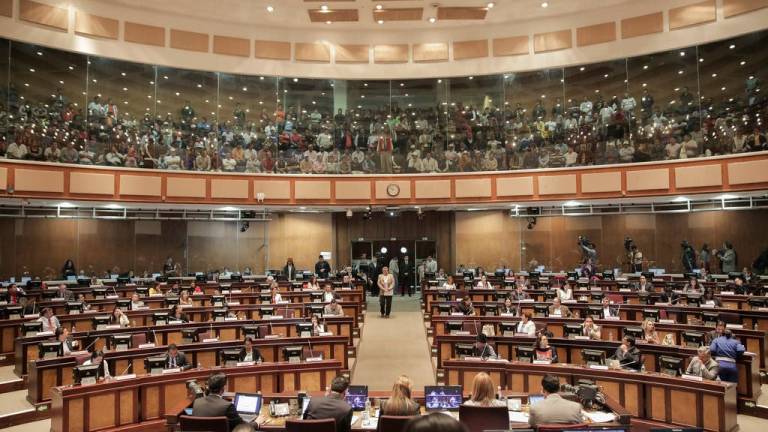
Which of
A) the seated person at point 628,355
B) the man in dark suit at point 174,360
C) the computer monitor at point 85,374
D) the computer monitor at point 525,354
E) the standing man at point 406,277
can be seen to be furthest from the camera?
the standing man at point 406,277

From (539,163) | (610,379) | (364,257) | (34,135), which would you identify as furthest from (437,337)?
(34,135)

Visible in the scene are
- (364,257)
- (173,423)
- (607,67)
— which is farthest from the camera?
(364,257)

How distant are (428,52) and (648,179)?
27.9 feet

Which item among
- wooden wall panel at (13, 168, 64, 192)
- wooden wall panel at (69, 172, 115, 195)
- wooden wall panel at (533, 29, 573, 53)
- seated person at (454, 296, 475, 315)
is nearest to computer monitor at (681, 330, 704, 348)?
seated person at (454, 296, 475, 315)

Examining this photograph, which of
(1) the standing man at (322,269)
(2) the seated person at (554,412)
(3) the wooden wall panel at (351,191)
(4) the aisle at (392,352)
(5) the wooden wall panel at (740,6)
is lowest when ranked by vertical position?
A: (4) the aisle at (392,352)

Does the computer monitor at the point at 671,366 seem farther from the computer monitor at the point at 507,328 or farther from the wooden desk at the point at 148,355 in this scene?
the wooden desk at the point at 148,355

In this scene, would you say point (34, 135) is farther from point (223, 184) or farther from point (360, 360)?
point (360, 360)

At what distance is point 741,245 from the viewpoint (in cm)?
1755

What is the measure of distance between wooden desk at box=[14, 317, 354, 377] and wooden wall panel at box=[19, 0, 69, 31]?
34.2 feet

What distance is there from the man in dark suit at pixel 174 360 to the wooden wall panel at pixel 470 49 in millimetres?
14790

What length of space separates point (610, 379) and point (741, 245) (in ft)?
39.3

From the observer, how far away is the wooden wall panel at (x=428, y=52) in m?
20.3

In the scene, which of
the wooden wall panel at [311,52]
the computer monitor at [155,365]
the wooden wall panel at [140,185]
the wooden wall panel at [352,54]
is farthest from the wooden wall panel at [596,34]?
the computer monitor at [155,365]

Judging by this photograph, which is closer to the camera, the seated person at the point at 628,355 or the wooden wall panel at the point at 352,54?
the seated person at the point at 628,355
